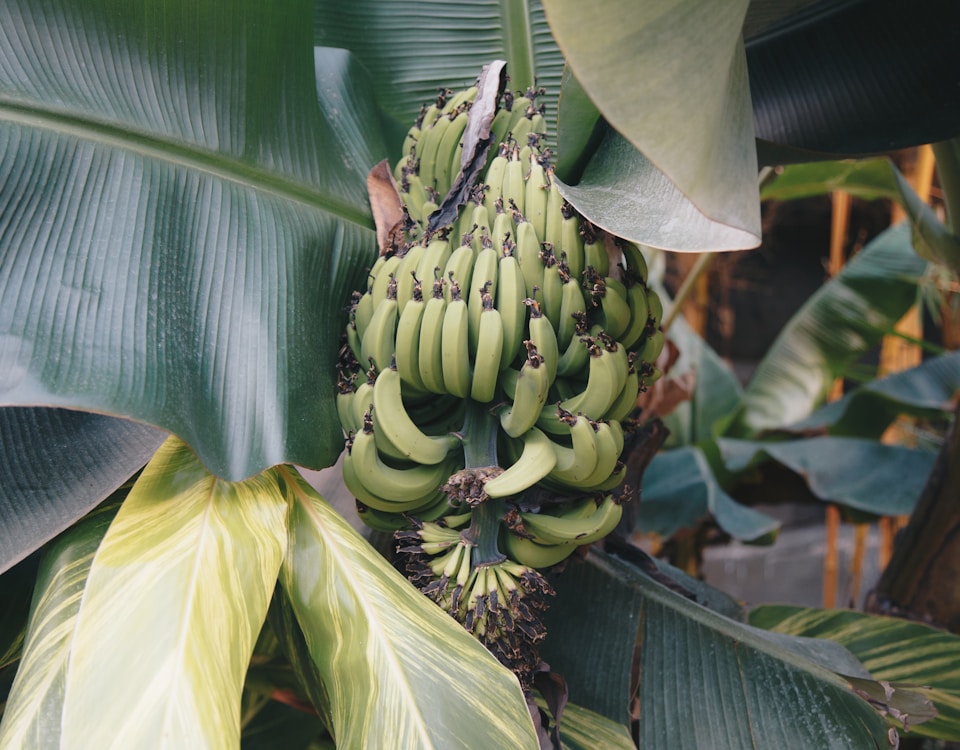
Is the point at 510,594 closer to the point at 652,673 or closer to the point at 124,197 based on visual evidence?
the point at 652,673

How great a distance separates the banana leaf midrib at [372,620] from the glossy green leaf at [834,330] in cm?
163

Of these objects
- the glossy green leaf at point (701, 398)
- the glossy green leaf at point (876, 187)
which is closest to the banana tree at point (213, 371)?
the glossy green leaf at point (876, 187)

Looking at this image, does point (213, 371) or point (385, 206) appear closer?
point (213, 371)

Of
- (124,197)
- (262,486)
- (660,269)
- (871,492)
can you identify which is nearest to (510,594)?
(262,486)

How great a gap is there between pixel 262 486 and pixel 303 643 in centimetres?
17

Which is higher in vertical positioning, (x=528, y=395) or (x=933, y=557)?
(x=528, y=395)

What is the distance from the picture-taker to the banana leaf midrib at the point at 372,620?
0.52 meters

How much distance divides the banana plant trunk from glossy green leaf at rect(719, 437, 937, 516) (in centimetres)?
17

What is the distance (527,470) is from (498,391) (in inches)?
3.6

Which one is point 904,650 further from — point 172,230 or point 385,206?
point 172,230

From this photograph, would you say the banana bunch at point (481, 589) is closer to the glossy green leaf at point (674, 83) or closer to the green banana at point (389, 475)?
the green banana at point (389, 475)

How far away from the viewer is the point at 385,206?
78cm

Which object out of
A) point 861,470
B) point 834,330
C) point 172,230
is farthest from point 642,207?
point 834,330

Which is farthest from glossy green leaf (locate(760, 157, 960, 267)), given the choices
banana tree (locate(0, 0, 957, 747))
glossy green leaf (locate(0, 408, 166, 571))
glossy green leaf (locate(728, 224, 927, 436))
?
glossy green leaf (locate(0, 408, 166, 571))
